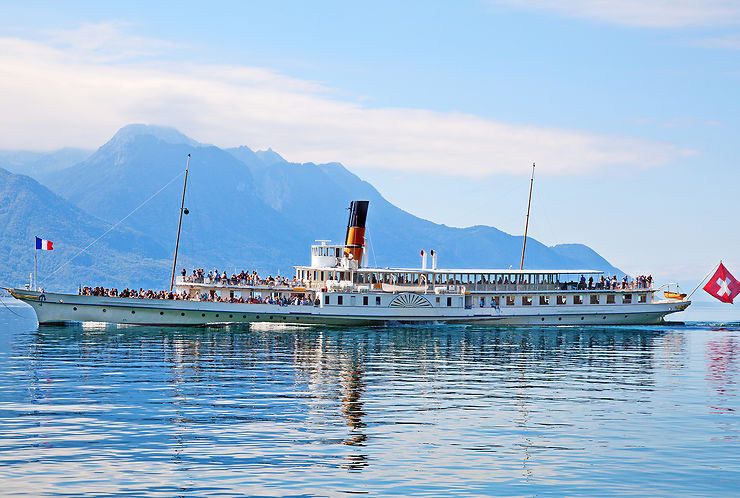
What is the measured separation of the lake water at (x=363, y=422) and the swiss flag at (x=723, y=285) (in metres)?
28.5

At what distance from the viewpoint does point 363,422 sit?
28.6 meters

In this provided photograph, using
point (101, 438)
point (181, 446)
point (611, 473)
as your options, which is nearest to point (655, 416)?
point (611, 473)

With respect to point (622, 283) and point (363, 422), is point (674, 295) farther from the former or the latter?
point (363, 422)

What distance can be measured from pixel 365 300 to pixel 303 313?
18.8ft

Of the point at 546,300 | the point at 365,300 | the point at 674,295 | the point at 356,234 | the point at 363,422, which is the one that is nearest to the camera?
the point at 363,422

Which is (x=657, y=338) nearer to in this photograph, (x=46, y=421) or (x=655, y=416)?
(x=655, y=416)

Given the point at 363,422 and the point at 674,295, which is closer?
the point at 363,422

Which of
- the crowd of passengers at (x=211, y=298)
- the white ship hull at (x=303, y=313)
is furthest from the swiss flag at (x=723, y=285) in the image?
the crowd of passengers at (x=211, y=298)

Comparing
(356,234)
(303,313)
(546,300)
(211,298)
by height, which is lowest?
(303,313)

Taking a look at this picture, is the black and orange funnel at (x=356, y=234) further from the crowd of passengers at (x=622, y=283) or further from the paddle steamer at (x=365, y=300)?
the crowd of passengers at (x=622, y=283)

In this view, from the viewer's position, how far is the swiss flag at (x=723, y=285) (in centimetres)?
8250

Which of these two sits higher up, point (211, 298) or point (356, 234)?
point (356, 234)

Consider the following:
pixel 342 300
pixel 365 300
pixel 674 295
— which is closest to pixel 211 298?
pixel 342 300

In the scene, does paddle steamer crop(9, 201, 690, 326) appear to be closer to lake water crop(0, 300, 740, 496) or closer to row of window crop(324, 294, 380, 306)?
row of window crop(324, 294, 380, 306)
